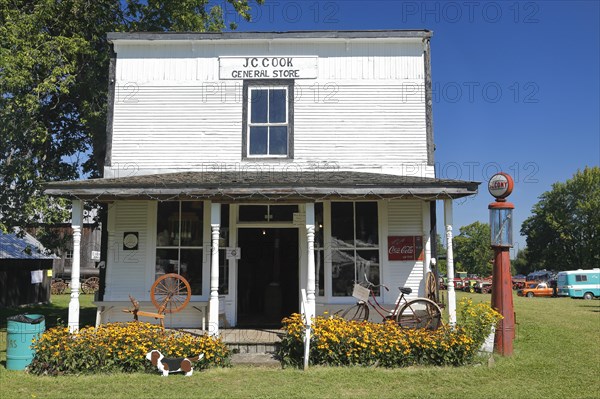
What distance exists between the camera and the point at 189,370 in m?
8.21

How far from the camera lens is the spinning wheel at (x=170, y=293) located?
10023mm

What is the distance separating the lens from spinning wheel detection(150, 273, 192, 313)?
32.9ft

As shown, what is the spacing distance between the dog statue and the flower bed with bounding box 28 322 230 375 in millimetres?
161

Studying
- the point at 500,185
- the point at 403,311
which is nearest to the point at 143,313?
the point at 403,311

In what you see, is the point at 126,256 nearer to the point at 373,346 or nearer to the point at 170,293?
the point at 170,293

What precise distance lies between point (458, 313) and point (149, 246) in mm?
6464

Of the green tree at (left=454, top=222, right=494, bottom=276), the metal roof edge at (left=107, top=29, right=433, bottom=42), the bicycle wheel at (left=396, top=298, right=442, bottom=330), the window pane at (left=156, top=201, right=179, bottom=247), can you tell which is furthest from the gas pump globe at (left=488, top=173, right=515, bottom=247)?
the green tree at (left=454, top=222, right=494, bottom=276)

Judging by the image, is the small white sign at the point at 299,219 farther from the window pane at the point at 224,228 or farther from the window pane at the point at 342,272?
the window pane at the point at 224,228

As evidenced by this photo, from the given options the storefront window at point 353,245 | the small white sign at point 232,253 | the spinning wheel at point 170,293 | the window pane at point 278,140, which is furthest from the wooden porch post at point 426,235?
the spinning wheel at point 170,293

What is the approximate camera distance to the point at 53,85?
1288 cm

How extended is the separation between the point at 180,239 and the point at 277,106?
3683 millimetres

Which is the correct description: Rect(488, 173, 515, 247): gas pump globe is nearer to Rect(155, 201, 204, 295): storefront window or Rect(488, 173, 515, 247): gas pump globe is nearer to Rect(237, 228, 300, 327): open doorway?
Rect(237, 228, 300, 327): open doorway

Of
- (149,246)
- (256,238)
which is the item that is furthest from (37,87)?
(256,238)

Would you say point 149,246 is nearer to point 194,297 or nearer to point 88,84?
point 194,297
